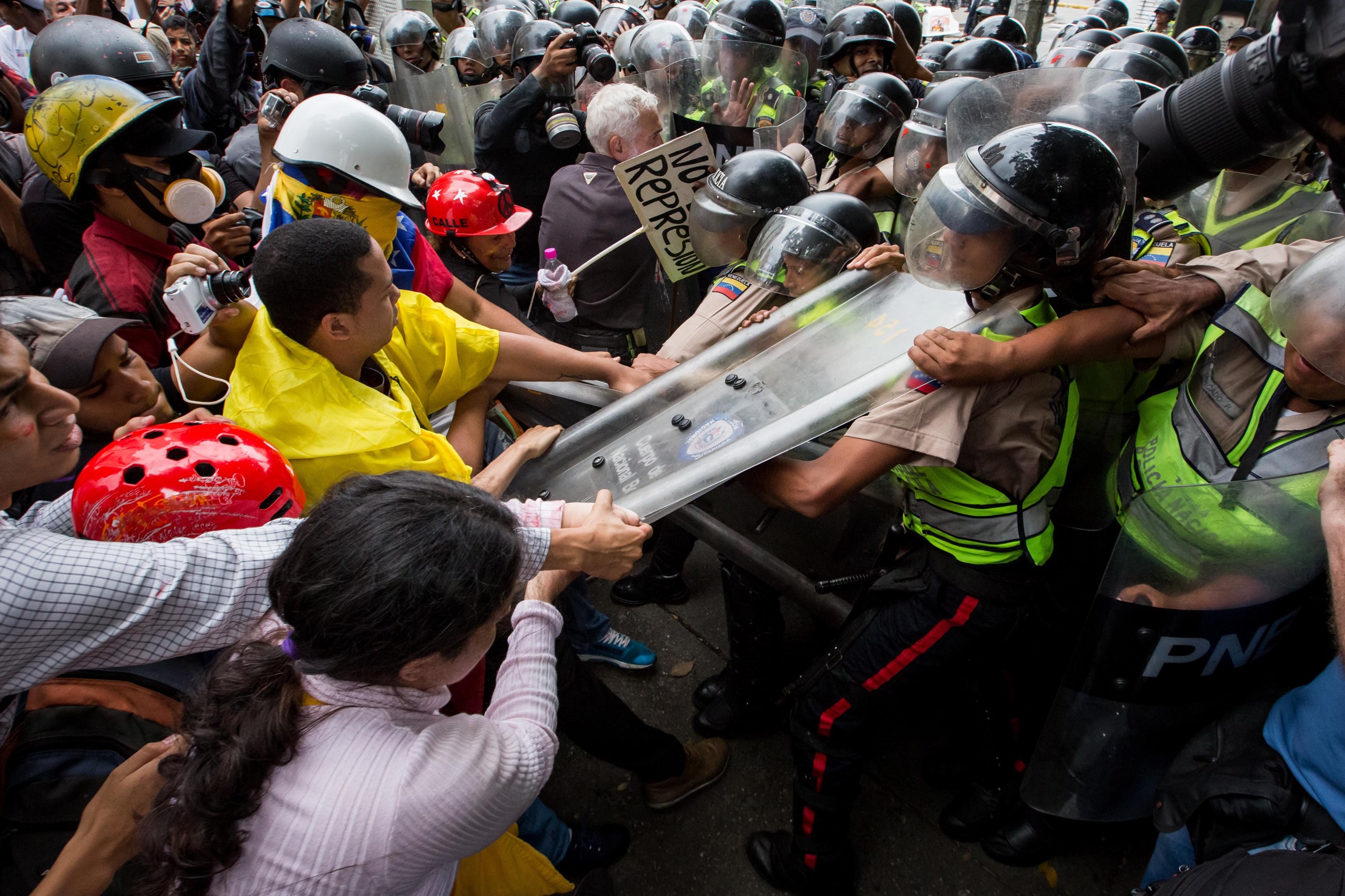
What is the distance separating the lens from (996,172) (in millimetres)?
1631

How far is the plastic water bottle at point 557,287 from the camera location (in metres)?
3.68

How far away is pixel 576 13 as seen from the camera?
300 inches

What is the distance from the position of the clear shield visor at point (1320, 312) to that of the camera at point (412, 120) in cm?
472

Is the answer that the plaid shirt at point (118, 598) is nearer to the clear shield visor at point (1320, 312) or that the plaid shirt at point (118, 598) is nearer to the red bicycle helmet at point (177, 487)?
the red bicycle helmet at point (177, 487)

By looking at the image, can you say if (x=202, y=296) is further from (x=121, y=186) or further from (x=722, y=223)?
(x=722, y=223)

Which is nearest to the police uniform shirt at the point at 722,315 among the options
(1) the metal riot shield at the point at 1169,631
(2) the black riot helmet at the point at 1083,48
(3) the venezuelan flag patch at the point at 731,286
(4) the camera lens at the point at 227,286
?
(3) the venezuelan flag patch at the point at 731,286

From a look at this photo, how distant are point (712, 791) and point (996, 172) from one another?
2255 mm

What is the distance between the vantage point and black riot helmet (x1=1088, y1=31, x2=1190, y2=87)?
367cm

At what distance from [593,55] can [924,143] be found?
228cm

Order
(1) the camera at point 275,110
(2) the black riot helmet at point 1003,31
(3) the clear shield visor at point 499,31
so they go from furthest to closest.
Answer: (3) the clear shield visor at point 499,31 → (2) the black riot helmet at point 1003,31 → (1) the camera at point 275,110

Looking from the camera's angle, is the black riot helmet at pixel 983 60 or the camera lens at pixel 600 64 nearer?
the camera lens at pixel 600 64

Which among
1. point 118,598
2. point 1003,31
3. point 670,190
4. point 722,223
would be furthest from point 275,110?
point 1003,31

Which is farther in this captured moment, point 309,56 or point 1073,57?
point 1073,57

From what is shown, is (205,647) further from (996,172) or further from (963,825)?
(963,825)
